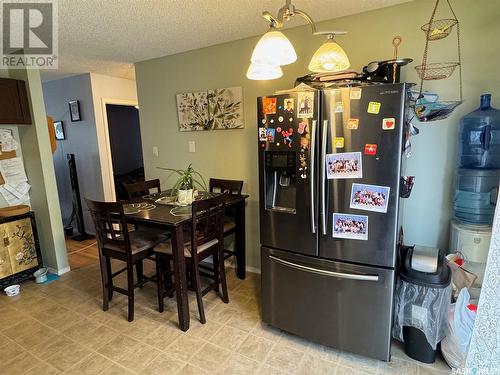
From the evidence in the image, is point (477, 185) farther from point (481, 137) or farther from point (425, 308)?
point (425, 308)

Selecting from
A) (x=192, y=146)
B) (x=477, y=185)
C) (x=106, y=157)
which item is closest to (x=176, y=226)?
(x=192, y=146)

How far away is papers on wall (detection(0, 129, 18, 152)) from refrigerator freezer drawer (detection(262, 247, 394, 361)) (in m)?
2.86

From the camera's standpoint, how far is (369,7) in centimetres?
215

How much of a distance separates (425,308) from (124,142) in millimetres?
5659

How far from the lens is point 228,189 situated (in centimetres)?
297

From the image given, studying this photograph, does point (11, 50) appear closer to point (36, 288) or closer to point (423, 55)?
point (36, 288)

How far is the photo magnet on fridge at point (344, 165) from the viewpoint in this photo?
1663 millimetres

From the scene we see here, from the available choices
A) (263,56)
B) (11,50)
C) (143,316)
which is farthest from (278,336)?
(11,50)

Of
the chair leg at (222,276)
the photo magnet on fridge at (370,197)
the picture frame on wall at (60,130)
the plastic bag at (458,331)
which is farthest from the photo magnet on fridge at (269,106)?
the picture frame on wall at (60,130)

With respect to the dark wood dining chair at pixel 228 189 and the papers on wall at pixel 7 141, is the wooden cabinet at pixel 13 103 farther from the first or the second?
the dark wood dining chair at pixel 228 189

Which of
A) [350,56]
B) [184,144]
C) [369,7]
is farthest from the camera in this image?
[184,144]

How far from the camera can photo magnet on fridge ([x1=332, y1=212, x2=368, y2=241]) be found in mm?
1701

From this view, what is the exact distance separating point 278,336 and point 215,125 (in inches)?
83.1

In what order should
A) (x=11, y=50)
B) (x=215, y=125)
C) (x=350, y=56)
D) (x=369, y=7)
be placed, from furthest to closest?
1. (x=215, y=125)
2. (x=11, y=50)
3. (x=350, y=56)
4. (x=369, y=7)
